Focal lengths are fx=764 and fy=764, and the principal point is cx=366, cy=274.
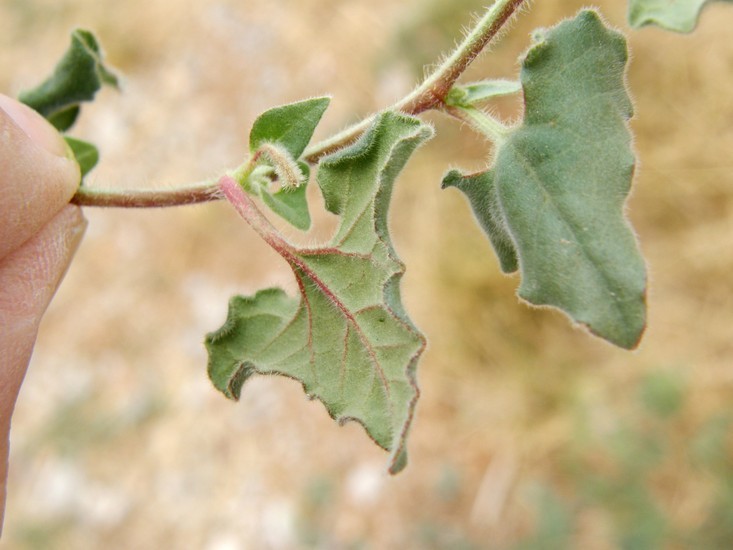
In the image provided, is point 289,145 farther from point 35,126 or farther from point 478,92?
point 35,126

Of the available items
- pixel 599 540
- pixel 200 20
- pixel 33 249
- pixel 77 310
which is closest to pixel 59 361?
pixel 77 310

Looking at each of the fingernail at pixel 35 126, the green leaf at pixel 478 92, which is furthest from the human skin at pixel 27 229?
the green leaf at pixel 478 92

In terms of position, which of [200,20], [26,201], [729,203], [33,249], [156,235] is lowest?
[156,235]

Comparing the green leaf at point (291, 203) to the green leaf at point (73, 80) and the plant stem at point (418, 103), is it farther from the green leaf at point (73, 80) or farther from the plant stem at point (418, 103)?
the green leaf at point (73, 80)

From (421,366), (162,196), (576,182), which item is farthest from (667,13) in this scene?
(421,366)

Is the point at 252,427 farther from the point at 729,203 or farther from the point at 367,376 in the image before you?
the point at 367,376
